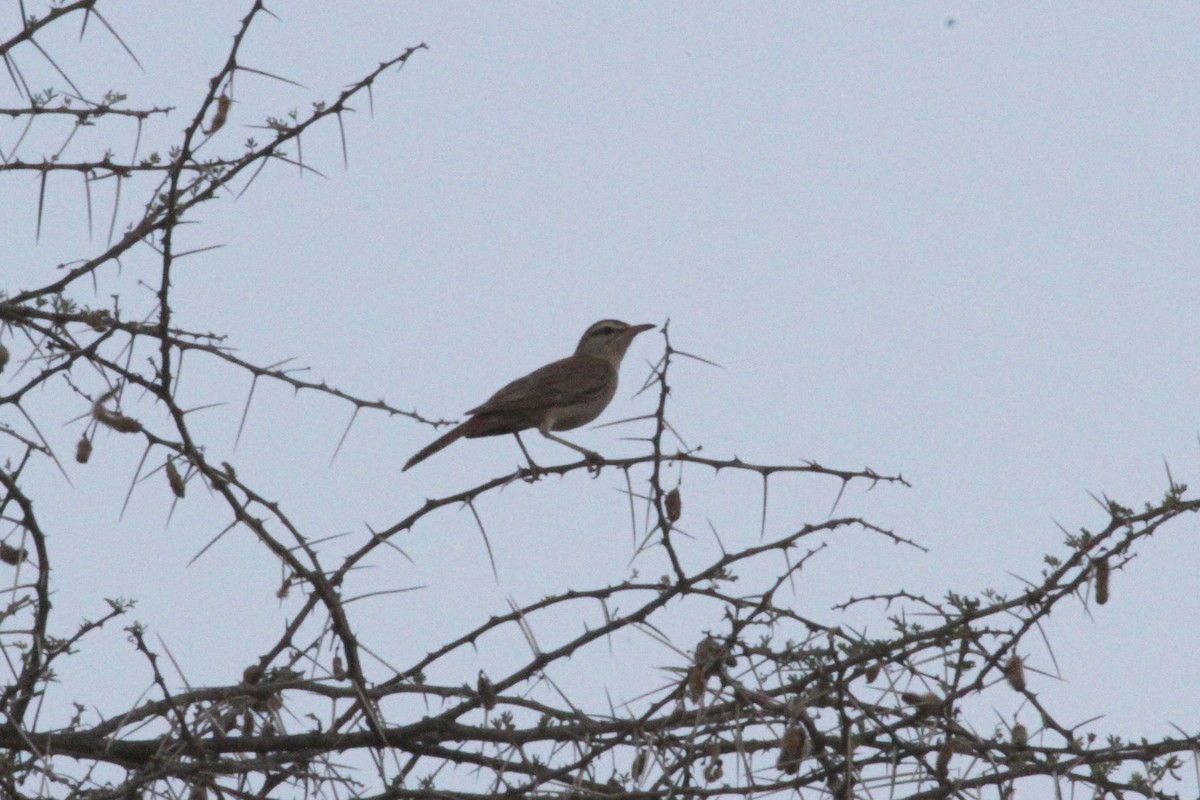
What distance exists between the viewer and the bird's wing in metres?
8.03

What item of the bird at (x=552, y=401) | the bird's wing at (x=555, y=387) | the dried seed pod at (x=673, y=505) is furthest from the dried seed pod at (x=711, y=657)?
the bird's wing at (x=555, y=387)

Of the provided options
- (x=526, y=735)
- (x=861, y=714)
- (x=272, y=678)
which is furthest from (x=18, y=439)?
(x=861, y=714)

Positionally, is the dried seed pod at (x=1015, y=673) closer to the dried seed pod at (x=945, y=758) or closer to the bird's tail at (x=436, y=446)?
the dried seed pod at (x=945, y=758)

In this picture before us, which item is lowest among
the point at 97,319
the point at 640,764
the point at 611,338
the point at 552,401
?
the point at 640,764

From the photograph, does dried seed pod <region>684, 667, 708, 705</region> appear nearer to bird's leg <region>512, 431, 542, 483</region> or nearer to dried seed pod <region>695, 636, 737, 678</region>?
dried seed pod <region>695, 636, 737, 678</region>

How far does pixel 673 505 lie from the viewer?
4.21 metres

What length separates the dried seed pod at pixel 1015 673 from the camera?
150 inches

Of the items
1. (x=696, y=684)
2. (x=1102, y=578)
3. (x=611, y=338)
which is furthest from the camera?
(x=611, y=338)

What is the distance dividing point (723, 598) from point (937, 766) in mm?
693

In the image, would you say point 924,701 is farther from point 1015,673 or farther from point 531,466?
point 531,466

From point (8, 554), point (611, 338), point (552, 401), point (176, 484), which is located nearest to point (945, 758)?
point (176, 484)

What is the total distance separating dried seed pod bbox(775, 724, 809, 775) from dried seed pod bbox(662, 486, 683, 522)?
2.32 feet

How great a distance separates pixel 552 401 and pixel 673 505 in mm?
4250

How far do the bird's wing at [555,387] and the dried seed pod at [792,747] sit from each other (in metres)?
4.25
